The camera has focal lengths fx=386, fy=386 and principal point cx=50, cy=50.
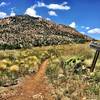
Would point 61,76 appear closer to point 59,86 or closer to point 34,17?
point 59,86

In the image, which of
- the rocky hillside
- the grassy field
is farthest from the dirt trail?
the rocky hillside

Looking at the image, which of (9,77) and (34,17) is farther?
(34,17)

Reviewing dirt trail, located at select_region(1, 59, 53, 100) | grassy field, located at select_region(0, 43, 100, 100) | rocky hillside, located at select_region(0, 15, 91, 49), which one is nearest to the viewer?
grassy field, located at select_region(0, 43, 100, 100)

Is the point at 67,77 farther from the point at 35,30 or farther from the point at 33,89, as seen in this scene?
the point at 35,30

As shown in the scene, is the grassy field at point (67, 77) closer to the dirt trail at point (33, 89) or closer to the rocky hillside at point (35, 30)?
the dirt trail at point (33, 89)

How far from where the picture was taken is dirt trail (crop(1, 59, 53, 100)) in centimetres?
1584

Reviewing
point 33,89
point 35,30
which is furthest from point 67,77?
point 35,30

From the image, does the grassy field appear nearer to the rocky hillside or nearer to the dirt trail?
the dirt trail

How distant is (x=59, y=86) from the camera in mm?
17438

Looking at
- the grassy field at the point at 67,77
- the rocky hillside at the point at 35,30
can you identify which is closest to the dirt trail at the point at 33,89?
the grassy field at the point at 67,77

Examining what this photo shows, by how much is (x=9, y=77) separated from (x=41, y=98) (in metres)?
5.50

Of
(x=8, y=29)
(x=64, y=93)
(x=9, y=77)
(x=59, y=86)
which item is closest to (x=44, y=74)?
(x=9, y=77)

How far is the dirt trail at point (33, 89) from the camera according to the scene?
1584 centimetres

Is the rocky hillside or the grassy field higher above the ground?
the rocky hillside
